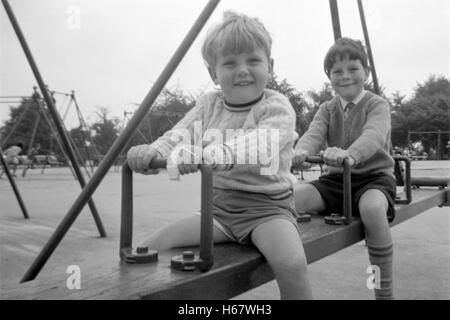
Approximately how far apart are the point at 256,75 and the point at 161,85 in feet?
1.56

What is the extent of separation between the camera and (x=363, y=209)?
1702 mm

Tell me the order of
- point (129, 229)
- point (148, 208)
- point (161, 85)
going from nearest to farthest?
point (129, 229), point (161, 85), point (148, 208)

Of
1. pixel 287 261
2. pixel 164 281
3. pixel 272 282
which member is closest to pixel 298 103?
pixel 272 282

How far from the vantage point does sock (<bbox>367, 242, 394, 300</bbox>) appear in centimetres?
167

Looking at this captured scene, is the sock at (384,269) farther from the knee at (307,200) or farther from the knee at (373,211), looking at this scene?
the knee at (307,200)

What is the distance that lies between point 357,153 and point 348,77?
16.2 inches

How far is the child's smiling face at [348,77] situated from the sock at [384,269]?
2.33 feet

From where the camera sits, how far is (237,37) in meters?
1.23

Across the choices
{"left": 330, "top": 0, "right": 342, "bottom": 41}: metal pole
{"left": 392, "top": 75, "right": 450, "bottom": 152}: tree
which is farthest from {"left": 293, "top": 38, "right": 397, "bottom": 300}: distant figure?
{"left": 392, "top": 75, "right": 450, "bottom": 152}: tree

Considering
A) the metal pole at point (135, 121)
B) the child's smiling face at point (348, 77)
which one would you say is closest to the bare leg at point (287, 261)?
the metal pole at point (135, 121)

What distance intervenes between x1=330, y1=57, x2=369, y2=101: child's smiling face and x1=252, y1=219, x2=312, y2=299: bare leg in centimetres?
112

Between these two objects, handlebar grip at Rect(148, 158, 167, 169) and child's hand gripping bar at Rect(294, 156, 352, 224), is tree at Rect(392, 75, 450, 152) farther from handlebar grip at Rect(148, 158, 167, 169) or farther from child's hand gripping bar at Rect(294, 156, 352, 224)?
handlebar grip at Rect(148, 158, 167, 169)
